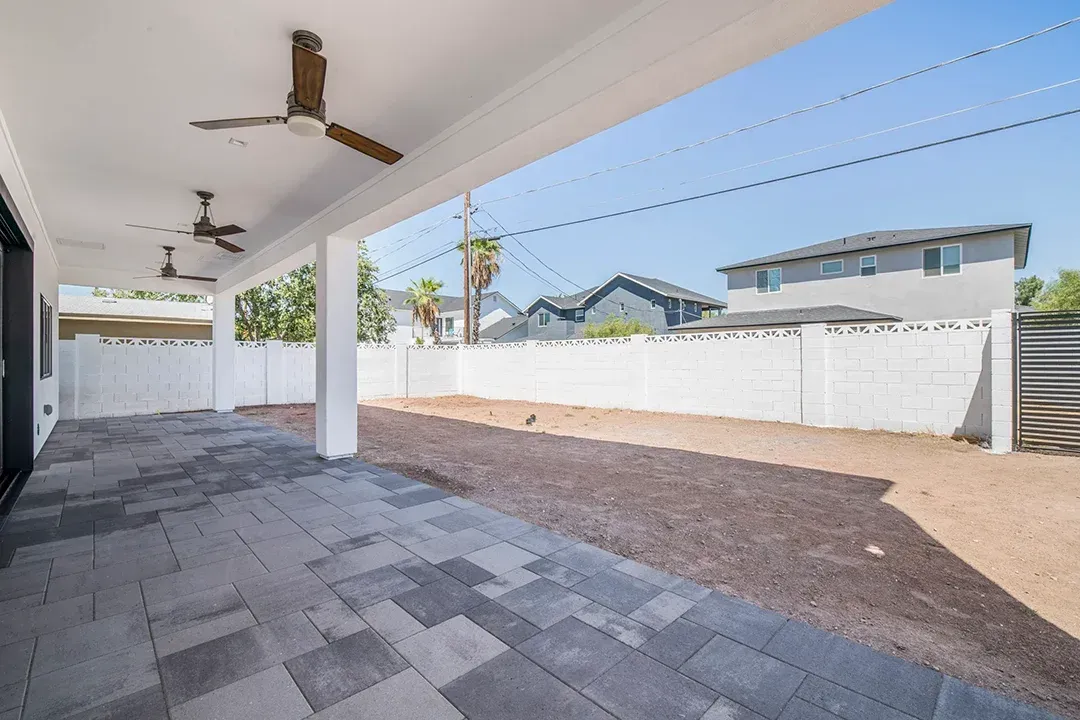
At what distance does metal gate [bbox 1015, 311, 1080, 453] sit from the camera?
4746 mm

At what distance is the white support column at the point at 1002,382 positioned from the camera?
5.06 meters

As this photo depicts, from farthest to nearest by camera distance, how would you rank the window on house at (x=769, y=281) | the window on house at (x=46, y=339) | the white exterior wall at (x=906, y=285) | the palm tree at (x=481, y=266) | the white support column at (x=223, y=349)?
the palm tree at (x=481, y=266) < the window on house at (x=769, y=281) < the white exterior wall at (x=906, y=285) < the white support column at (x=223, y=349) < the window on house at (x=46, y=339)

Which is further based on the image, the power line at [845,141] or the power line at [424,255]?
the power line at [424,255]

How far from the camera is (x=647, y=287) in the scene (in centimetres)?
1970

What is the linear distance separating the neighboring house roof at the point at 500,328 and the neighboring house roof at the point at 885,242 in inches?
486

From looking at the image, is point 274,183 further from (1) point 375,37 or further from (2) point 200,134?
(1) point 375,37

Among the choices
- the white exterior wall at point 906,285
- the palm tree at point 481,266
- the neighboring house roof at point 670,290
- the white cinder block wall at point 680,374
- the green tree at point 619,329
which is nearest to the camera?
the white cinder block wall at point 680,374

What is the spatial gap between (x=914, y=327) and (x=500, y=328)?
71.4ft

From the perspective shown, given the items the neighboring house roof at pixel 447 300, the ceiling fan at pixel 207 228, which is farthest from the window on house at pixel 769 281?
the neighboring house roof at pixel 447 300

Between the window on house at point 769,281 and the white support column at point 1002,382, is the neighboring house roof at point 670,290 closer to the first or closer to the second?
the window on house at point 769,281

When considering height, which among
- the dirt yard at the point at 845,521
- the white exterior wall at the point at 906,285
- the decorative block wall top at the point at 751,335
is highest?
the white exterior wall at the point at 906,285

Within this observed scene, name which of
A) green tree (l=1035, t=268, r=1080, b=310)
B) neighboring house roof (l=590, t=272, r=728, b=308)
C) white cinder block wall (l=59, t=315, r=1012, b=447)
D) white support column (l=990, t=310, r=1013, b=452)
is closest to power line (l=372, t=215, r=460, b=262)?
white cinder block wall (l=59, t=315, r=1012, b=447)

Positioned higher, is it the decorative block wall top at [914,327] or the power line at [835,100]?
the power line at [835,100]

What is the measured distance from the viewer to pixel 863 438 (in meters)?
5.99
